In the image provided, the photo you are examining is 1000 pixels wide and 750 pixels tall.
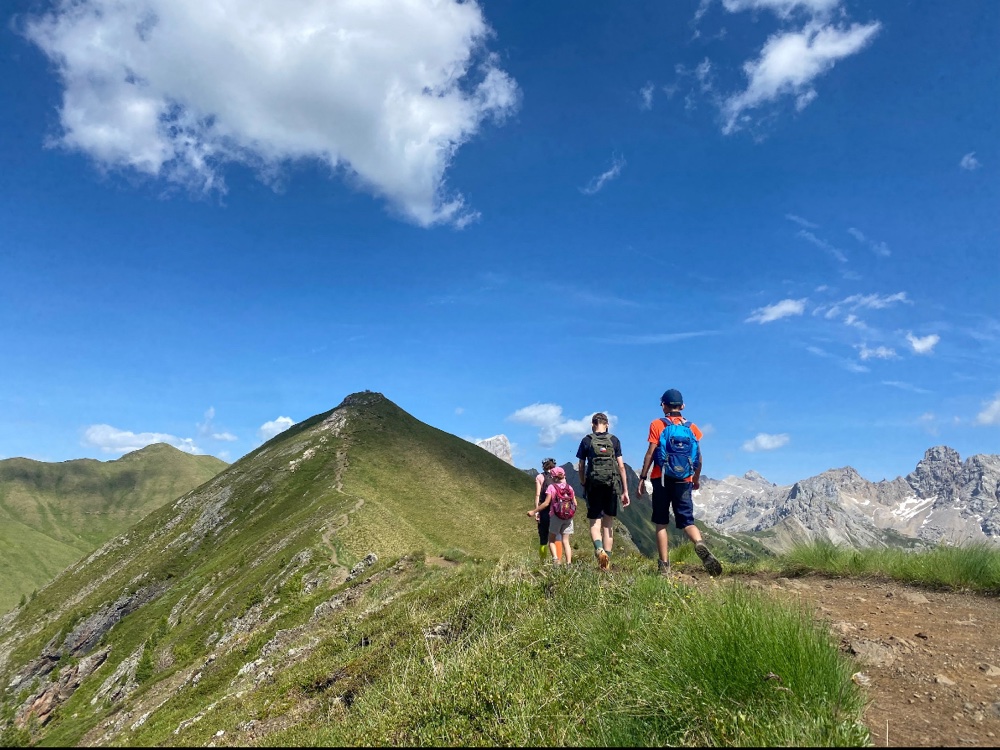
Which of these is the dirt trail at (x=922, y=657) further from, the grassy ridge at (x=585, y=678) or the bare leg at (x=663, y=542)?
the bare leg at (x=663, y=542)

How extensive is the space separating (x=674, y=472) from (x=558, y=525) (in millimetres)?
3524

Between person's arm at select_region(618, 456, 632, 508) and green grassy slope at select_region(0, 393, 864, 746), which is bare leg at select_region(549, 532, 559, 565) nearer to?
green grassy slope at select_region(0, 393, 864, 746)

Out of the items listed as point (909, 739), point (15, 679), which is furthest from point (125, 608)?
point (909, 739)

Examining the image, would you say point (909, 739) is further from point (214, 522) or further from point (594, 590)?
point (214, 522)

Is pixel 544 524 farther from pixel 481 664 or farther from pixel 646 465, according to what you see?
pixel 481 664

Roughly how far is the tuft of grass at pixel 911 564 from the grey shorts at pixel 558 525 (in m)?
4.41

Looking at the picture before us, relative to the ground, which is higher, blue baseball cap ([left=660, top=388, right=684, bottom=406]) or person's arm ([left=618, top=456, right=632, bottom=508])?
blue baseball cap ([left=660, top=388, right=684, bottom=406])

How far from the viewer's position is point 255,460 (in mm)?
89938

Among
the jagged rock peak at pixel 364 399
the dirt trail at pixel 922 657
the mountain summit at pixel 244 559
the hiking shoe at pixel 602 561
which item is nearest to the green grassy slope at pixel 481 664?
the mountain summit at pixel 244 559

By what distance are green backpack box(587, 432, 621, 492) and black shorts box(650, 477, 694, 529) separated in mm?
1013

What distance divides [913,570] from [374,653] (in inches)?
369

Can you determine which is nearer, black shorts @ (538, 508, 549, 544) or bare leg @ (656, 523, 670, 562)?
bare leg @ (656, 523, 670, 562)

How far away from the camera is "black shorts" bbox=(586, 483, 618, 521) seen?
10.6m

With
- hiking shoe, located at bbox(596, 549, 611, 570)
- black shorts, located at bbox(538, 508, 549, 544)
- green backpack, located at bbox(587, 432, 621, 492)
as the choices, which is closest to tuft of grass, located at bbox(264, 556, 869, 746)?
hiking shoe, located at bbox(596, 549, 611, 570)
